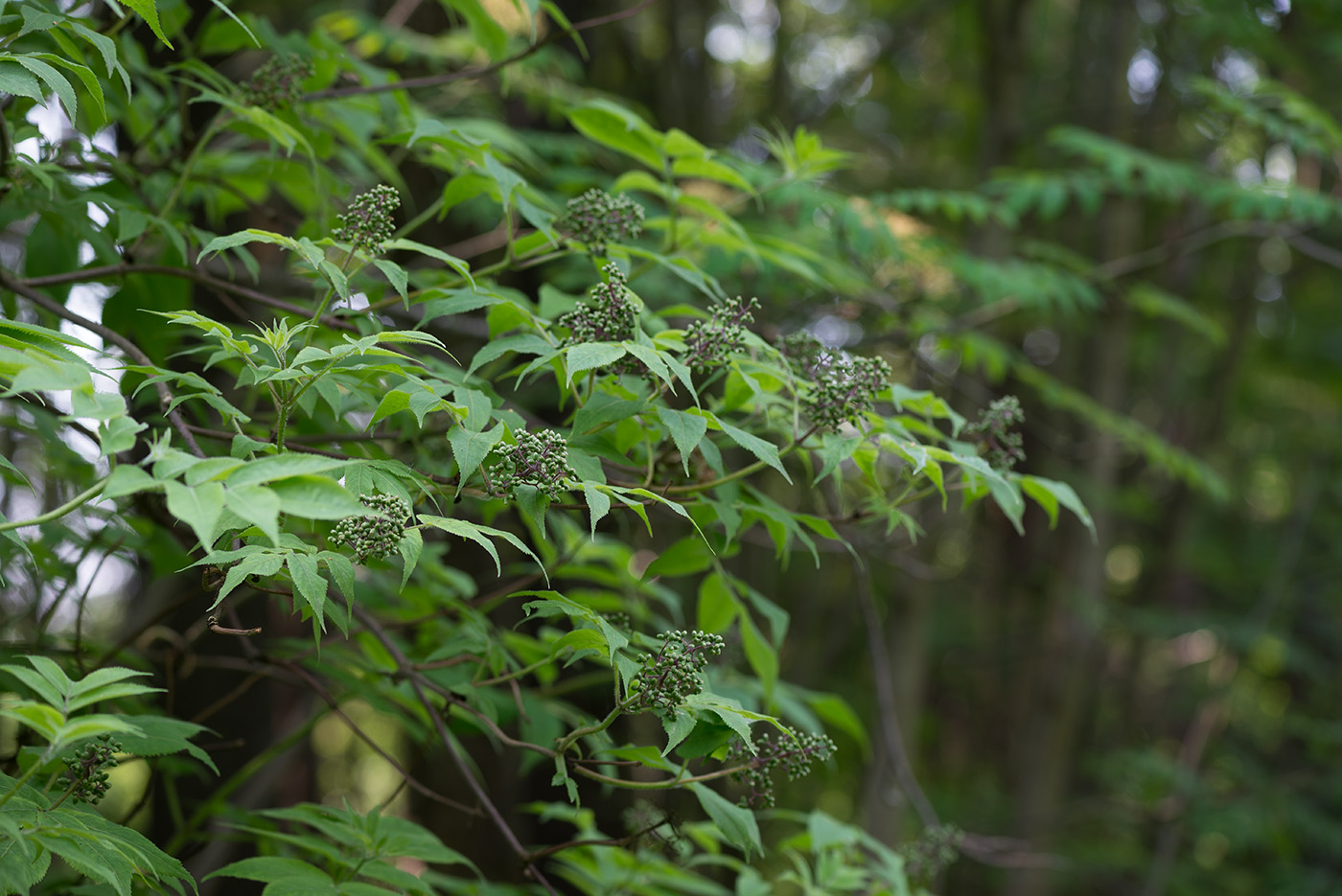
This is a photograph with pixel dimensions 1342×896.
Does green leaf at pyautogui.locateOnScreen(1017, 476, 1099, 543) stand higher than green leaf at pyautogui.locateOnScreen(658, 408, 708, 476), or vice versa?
green leaf at pyautogui.locateOnScreen(658, 408, 708, 476)

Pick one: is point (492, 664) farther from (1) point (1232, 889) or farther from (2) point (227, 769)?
(1) point (1232, 889)

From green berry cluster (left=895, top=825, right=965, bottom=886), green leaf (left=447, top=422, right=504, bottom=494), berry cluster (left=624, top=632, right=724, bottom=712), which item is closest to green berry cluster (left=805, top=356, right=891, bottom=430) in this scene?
berry cluster (left=624, top=632, right=724, bottom=712)

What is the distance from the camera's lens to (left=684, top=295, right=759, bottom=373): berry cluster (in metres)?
1.42

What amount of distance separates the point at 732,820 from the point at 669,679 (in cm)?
35

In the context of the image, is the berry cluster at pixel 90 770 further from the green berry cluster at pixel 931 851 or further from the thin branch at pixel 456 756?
the green berry cluster at pixel 931 851

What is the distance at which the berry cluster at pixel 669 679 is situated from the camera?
125 cm

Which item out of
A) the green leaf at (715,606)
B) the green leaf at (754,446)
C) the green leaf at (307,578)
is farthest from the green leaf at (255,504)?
the green leaf at (715,606)

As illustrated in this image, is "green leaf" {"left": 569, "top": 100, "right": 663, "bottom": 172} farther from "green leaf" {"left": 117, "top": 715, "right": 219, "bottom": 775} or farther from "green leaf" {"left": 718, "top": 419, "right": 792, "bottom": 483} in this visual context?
"green leaf" {"left": 117, "top": 715, "right": 219, "bottom": 775}

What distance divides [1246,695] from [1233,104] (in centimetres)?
699

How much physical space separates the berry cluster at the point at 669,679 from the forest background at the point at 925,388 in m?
0.25

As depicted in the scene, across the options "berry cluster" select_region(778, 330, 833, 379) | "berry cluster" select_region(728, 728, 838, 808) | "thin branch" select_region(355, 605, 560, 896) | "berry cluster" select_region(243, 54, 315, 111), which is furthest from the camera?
"berry cluster" select_region(243, 54, 315, 111)

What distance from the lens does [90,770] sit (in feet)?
4.28

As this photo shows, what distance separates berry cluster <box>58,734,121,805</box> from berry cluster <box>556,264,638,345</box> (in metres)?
0.85

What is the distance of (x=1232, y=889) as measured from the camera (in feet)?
25.0
